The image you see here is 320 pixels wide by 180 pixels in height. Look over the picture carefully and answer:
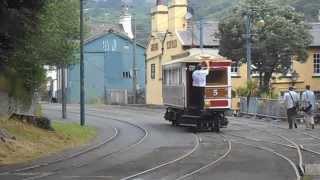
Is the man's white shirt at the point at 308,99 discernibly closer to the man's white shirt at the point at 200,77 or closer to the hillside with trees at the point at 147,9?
the man's white shirt at the point at 200,77

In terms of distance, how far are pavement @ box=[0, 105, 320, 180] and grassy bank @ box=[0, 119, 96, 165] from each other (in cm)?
82

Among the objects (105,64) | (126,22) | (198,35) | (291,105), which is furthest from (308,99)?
(126,22)

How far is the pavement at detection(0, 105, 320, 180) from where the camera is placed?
656 inches

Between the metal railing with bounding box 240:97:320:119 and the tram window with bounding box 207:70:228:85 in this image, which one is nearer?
the tram window with bounding box 207:70:228:85

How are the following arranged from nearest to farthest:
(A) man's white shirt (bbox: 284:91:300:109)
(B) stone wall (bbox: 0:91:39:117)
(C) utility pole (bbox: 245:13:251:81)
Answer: (B) stone wall (bbox: 0:91:39:117) < (A) man's white shirt (bbox: 284:91:300:109) < (C) utility pole (bbox: 245:13:251:81)

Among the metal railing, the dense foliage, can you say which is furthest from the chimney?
the dense foliage

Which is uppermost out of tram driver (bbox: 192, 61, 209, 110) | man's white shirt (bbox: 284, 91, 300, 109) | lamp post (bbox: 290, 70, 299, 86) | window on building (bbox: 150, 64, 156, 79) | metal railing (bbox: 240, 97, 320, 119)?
window on building (bbox: 150, 64, 156, 79)

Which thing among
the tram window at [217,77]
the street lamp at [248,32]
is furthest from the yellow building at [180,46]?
the tram window at [217,77]

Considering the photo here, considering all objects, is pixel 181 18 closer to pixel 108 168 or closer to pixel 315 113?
pixel 315 113

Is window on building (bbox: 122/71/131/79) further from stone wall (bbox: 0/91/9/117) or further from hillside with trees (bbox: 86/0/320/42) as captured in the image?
stone wall (bbox: 0/91/9/117)

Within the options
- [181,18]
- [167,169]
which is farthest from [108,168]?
[181,18]

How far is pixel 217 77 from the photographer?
32250 mm

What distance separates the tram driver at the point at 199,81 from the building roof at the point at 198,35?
30140mm

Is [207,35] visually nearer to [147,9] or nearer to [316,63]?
[316,63]
